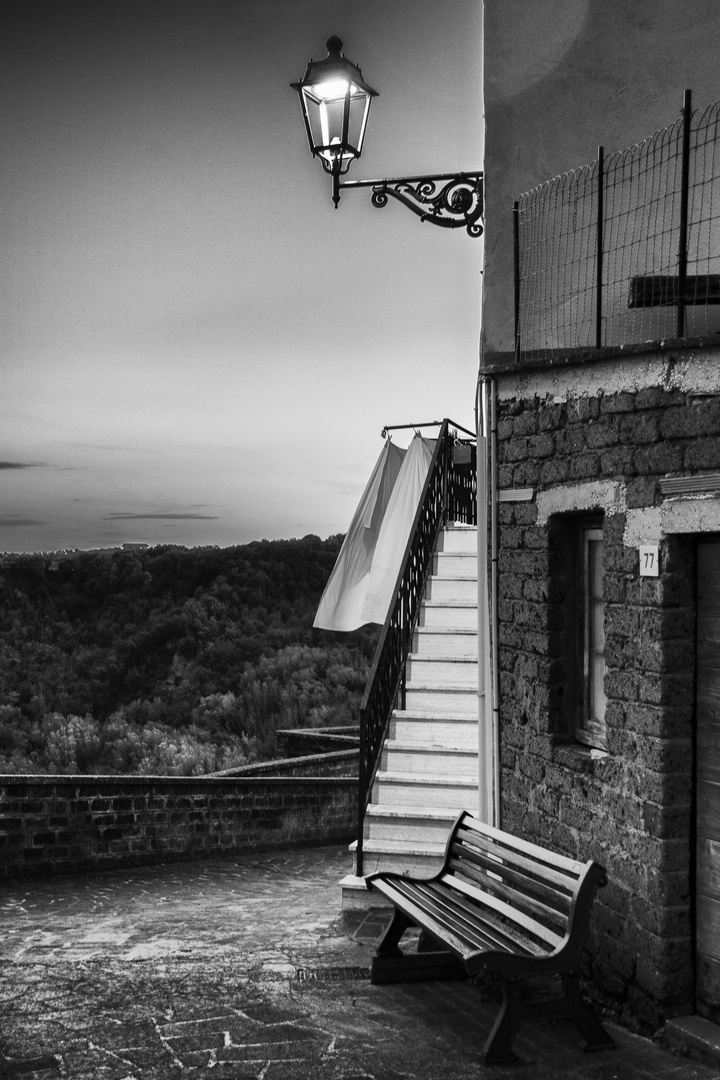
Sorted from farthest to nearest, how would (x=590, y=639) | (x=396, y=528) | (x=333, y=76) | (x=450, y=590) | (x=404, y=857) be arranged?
(x=396, y=528) → (x=450, y=590) → (x=404, y=857) → (x=333, y=76) → (x=590, y=639)

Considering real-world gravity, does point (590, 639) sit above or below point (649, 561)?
below

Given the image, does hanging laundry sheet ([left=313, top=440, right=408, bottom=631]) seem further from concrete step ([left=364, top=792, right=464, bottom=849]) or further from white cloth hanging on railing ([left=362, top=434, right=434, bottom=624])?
concrete step ([left=364, top=792, right=464, bottom=849])

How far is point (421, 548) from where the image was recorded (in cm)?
1169

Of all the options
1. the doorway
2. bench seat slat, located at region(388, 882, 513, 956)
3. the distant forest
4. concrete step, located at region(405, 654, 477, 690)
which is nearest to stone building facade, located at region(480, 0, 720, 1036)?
the doorway

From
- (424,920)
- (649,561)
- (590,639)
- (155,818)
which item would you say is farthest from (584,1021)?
(155,818)

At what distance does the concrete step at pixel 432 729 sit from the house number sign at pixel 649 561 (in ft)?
14.3

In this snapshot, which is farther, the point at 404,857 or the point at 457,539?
the point at 457,539

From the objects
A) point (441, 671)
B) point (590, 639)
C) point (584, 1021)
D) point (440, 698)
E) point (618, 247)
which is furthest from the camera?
point (441, 671)

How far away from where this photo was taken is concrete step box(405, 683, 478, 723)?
9.98 meters

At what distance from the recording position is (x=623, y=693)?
220 inches

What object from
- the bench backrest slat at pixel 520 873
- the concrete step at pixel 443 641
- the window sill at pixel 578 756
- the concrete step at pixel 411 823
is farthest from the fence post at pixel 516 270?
the concrete step at pixel 443 641

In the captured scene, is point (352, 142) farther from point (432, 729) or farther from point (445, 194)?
point (432, 729)

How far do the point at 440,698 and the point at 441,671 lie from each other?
406 millimetres

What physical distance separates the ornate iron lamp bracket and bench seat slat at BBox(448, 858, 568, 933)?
3.78m
